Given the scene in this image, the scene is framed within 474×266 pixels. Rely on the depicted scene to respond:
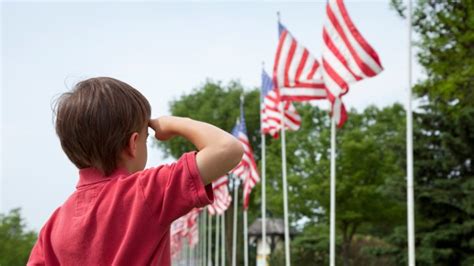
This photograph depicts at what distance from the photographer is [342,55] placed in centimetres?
1462

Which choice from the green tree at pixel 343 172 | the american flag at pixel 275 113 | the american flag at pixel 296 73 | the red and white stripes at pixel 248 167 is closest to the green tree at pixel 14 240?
the green tree at pixel 343 172

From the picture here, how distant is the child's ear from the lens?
2.00m

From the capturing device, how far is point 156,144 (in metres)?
63.1

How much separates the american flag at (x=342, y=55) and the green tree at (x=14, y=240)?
32.7 meters

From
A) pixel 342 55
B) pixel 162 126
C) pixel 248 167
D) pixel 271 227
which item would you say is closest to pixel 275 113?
pixel 248 167

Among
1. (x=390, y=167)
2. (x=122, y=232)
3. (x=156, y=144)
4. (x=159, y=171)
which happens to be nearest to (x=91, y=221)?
(x=122, y=232)

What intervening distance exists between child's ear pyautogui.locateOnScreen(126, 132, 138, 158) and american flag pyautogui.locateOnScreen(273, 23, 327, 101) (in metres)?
14.8

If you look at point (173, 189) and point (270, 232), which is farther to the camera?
point (270, 232)

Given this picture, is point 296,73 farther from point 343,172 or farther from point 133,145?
point 343,172

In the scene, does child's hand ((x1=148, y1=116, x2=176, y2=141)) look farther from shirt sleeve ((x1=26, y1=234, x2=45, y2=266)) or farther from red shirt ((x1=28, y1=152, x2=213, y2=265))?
shirt sleeve ((x1=26, y1=234, x2=45, y2=266))

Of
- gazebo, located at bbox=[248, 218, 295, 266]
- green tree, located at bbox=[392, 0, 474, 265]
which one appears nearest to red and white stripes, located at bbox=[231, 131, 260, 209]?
green tree, located at bbox=[392, 0, 474, 265]

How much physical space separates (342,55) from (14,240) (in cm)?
3936

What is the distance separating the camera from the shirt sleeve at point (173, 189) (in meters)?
1.91

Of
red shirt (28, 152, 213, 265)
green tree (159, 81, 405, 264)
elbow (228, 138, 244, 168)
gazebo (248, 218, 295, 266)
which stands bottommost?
gazebo (248, 218, 295, 266)
